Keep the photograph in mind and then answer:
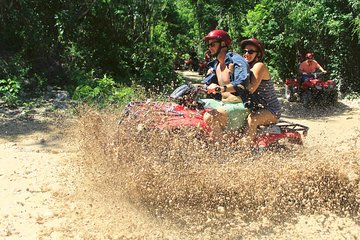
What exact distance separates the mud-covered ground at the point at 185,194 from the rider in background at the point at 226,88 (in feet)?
0.95

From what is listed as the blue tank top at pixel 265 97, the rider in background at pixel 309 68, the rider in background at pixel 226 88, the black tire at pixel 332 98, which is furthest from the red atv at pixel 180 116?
the rider in background at pixel 309 68

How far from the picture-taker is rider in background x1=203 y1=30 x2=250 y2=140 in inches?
182

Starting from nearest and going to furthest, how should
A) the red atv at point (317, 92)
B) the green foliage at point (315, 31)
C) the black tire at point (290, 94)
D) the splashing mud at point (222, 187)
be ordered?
the splashing mud at point (222, 187), the red atv at point (317, 92), the green foliage at point (315, 31), the black tire at point (290, 94)

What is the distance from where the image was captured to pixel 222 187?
4.31 m

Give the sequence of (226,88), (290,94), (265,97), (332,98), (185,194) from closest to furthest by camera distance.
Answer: (185,194), (226,88), (265,97), (332,98), (290,94)

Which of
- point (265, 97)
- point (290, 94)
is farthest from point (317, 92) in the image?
point (265, 97)

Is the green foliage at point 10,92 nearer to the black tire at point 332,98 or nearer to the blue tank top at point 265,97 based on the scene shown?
the blue tank top at point 265,97

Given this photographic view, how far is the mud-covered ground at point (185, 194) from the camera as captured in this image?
153 inches

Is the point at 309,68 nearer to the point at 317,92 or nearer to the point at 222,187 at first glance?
the point at 317,92

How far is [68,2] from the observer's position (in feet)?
38.9

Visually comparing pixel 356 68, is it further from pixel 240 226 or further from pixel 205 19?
pixel 240 226

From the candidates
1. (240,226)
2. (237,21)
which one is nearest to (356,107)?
(237,21)

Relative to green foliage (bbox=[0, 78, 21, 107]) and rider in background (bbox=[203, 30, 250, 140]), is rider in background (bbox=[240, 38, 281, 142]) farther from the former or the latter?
green foliage (bbox=[0, 78, 21, 107])

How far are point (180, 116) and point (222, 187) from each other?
875 mm
